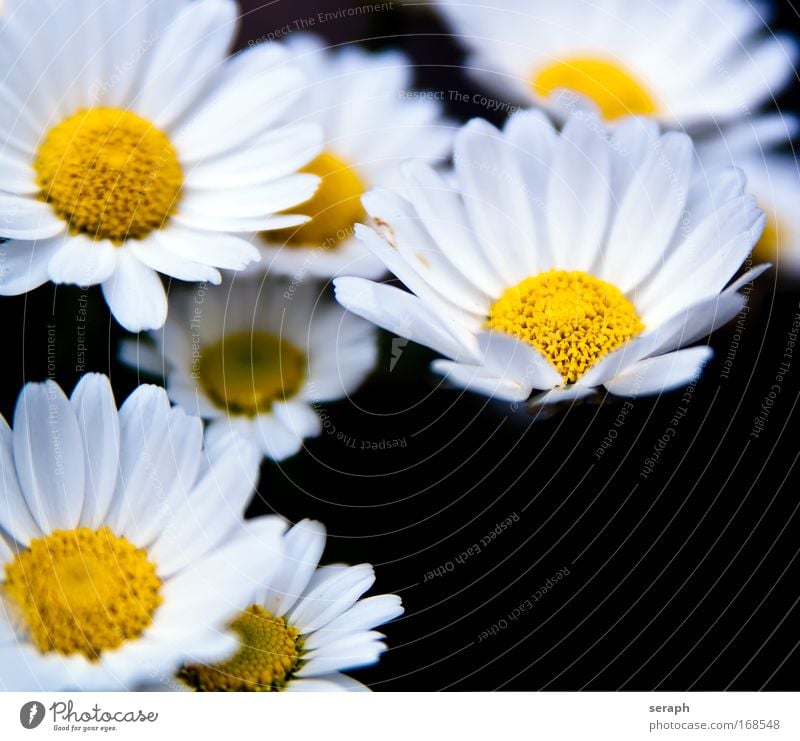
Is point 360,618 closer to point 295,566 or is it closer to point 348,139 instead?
point 295,566

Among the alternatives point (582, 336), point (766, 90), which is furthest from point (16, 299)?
point (766, 90)

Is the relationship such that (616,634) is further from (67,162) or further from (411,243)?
(67,162)

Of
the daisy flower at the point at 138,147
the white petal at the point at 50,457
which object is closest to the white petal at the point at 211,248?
the daisy flower at the point at 138,147

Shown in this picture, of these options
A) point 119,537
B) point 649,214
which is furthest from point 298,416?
point 649,214

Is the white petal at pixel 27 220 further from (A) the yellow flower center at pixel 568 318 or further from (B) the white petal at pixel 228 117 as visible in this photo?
(A) the yellow flower center at pixel 568 318

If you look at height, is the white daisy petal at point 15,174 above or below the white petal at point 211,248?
above

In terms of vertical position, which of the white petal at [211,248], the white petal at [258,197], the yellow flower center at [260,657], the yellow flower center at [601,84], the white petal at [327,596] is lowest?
the yellow flower center at [260,657]
